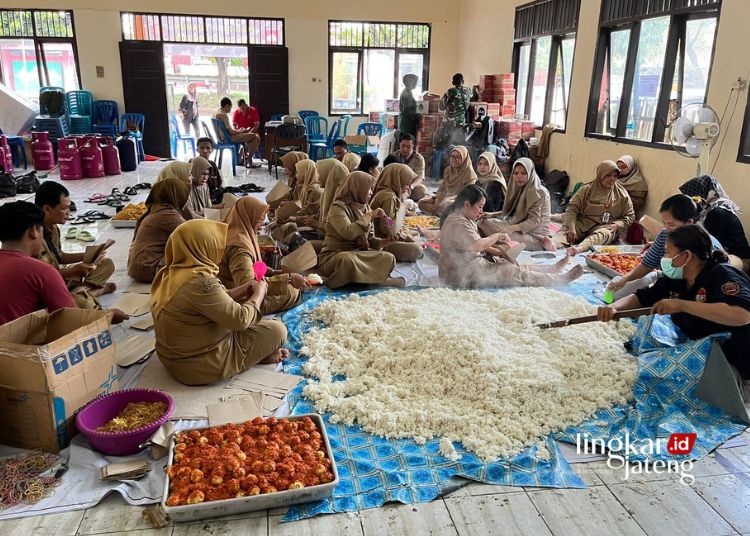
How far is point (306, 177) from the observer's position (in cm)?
585

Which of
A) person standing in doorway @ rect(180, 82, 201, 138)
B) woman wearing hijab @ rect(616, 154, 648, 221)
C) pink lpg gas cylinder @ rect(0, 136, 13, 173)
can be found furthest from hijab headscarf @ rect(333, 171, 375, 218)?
person standing in doorway @ rect(180, 82, 201, 138)

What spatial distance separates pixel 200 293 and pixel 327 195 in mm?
2690

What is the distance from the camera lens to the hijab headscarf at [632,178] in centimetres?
634

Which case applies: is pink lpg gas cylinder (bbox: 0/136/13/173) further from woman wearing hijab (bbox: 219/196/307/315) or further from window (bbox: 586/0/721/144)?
window (bbox: 586/0/721/144)

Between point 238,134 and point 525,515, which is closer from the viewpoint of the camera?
point 525,515

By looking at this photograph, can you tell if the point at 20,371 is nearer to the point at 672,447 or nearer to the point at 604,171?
the point at 672,447

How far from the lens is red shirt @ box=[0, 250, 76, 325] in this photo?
2445mm

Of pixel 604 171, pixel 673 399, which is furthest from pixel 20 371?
pixel 604 171

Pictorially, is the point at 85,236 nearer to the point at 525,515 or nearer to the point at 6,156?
the point at 6,156

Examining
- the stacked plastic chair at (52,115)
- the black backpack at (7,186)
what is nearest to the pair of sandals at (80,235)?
the black backpack at (7,186)

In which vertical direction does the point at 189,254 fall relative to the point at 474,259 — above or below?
above

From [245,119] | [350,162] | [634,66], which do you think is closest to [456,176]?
[350,162]

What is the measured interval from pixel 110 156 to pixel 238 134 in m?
2.12

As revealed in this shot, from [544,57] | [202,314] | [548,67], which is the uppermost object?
[544,57]
